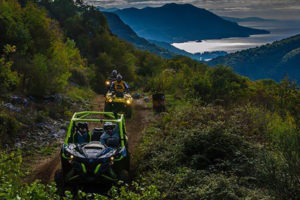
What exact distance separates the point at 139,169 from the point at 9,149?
Result: 4816mm

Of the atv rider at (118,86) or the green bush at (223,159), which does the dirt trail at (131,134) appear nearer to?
the green bush at (223,159)

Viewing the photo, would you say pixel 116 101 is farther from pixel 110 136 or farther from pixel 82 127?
pixel 110 136

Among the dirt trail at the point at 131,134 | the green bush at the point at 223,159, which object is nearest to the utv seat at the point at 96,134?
the green bush at the point at 223,159

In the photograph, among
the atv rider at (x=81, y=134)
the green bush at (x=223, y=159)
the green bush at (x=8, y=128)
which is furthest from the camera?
the green bush at (x=8, y=128)

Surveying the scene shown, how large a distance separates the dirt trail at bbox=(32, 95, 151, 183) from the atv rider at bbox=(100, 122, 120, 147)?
210 cm

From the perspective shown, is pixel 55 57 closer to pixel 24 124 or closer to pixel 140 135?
pixel 24 124

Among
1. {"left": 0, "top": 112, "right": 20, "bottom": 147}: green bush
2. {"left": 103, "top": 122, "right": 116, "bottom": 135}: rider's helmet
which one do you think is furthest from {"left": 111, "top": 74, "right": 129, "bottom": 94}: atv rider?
{"left": 103, "top": 122, "right": 116, "bottom": 135}: rider's helmet

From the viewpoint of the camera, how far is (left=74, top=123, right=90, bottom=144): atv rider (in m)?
8.89

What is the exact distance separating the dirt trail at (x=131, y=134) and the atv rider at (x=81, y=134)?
1446mm

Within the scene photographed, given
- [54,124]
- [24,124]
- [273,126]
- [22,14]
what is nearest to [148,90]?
[22,14]

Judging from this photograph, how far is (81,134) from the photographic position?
905 cm

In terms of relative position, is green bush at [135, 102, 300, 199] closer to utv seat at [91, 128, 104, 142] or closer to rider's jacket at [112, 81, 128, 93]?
utv seat at [91, 128, 104, 142]

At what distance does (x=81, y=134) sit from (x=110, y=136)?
102 cm

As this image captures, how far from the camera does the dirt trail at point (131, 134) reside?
9406 millimetres
